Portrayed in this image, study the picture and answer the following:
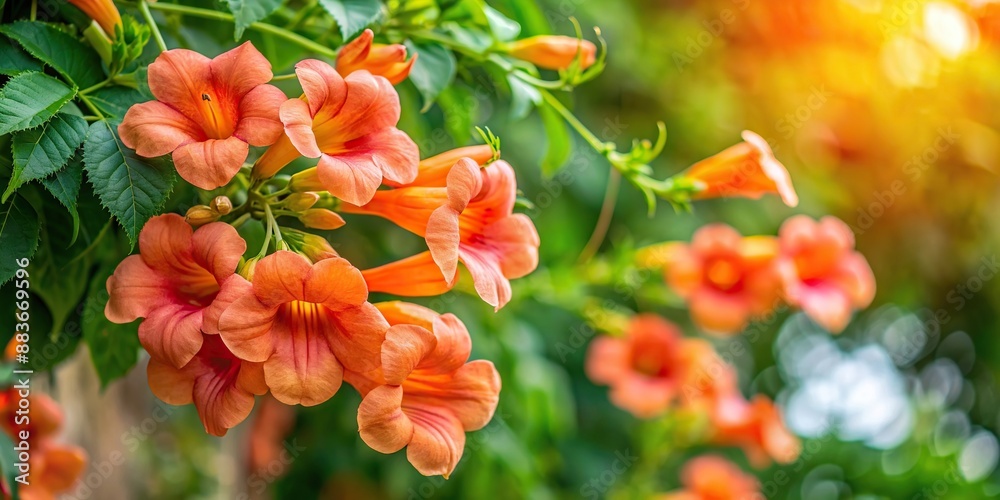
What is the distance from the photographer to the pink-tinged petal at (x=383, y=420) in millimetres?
903

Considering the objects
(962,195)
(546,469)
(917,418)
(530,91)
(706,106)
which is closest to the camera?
(530,91)

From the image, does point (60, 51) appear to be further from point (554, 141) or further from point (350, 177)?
point (554, 141)

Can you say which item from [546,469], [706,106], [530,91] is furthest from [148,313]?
[706,106]

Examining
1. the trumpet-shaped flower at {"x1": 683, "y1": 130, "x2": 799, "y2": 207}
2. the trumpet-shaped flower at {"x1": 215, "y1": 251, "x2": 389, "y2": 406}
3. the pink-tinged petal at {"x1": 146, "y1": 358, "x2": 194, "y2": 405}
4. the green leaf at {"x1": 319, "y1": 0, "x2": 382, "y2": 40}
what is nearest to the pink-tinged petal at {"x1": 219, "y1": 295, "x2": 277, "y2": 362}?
the trumpet-shaped flower at {"x1": 215, "y1": 251, "x2": 389, "y2": 406}

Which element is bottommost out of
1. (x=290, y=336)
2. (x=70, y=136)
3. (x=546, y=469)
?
(x=546, y=469)

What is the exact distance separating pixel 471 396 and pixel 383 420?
0.16 m

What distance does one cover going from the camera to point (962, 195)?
3.48 meters

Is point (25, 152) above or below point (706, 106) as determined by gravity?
above

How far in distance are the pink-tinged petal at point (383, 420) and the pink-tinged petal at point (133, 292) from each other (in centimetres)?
28

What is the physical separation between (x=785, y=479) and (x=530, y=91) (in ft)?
9.42

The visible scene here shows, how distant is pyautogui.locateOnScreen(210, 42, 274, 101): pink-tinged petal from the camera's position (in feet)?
3.07

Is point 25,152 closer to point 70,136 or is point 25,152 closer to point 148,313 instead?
point 70,136

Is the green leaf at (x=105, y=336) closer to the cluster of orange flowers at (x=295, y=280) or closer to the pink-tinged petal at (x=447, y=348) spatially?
the cluster of orange flowers at (x=295, y=280)

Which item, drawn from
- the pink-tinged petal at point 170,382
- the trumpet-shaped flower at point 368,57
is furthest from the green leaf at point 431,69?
the pink-tinged petal at point 170,382
